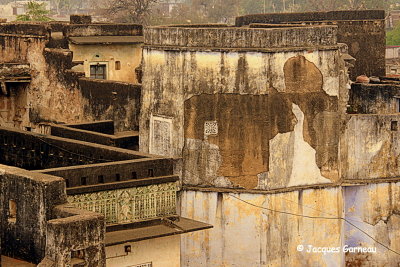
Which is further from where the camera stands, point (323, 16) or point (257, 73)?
point (323, 16)

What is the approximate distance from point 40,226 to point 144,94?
24.5 feet

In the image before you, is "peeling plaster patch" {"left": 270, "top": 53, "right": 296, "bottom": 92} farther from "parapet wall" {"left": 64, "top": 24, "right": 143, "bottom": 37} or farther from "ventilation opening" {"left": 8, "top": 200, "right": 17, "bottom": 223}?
"parapet wall" {"left": 64, "top": 24, "right": 143, "bottom": 37}

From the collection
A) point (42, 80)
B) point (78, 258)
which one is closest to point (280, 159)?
point (78, 258)

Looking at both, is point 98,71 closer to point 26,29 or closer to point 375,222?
point 26,29

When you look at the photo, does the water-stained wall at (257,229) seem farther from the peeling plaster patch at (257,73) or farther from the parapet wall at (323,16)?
the parapet wall at (323,16)

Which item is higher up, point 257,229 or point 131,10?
point 131,10

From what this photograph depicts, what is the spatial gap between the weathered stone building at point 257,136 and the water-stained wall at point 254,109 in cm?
2

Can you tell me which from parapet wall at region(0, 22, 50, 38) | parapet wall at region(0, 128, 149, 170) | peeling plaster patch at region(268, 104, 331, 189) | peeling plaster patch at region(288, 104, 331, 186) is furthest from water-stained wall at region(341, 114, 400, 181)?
parapet wall at region(0, 22, 50, 38)

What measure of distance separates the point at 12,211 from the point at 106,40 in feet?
47.4

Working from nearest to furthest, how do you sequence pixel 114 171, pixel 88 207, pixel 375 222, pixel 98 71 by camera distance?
pixel 88 207 → pixel 114 171 → pixel 375 222 → pixel 98 71

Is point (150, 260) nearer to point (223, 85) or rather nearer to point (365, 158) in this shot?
point (223, 85)

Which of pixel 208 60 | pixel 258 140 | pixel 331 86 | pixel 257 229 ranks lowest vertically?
pixel 257 229

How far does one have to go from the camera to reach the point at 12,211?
17.9 metres

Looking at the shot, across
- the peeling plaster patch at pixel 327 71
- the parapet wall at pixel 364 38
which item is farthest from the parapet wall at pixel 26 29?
the peeling plaster patch at pixel 327 71
